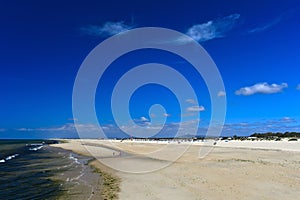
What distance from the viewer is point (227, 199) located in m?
15.0

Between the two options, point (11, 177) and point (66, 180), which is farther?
point (11, 177)

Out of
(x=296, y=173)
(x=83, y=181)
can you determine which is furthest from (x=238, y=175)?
(x=83, y=181)

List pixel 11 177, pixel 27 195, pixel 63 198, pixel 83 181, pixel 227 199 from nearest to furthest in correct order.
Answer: pixel 227 199 → pixel 63 198 → pixel 27 195 → pixel 83 181 → pixel 11 177

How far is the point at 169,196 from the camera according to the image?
16344mm

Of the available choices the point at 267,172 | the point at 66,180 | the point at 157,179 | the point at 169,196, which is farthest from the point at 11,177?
the point at 267,172

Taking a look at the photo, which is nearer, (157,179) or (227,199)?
(227,199)

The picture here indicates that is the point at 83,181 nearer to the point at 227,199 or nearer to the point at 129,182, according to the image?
the point at 129,182

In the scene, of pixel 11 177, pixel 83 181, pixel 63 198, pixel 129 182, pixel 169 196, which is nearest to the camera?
pixel 169 196

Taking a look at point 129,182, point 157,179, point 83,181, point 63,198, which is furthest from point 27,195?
point 157,179

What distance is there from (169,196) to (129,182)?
242 inches

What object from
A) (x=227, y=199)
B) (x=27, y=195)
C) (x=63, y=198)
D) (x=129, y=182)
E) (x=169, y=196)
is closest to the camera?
(x=227, y=199)

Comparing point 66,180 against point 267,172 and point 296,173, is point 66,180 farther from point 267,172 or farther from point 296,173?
point 296,173

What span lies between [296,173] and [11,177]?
25.7 m

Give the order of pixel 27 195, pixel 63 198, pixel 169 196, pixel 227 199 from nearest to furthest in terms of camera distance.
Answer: pixel 227 199 → pixel 169 196 → pixel 63 198 → pixel 27 195
